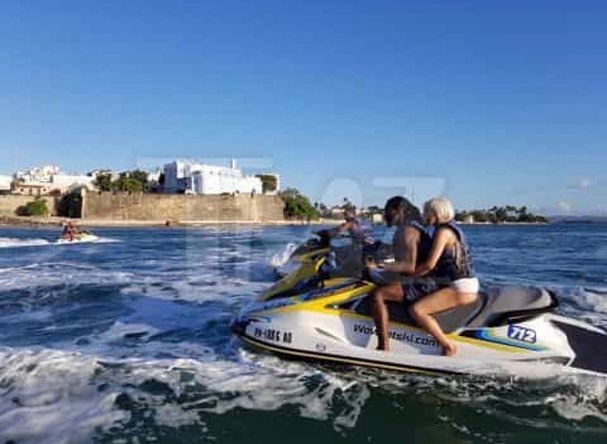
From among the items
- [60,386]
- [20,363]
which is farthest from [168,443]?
[20,363]

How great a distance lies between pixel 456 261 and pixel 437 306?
48 cm

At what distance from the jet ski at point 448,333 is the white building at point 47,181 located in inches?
4478

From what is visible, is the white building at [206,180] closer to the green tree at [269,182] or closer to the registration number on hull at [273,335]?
the green tree at [269,182]

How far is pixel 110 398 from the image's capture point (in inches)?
210

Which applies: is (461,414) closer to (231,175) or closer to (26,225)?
(26,225)

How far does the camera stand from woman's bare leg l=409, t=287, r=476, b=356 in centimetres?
541

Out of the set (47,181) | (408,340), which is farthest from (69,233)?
(47,181)

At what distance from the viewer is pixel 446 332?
5.51 m

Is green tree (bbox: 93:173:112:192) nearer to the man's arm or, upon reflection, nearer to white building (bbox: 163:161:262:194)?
white building (bbox: 163:161:262:194)

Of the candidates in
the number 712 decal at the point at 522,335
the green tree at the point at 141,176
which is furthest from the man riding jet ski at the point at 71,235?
the green tree at the point at 141,176

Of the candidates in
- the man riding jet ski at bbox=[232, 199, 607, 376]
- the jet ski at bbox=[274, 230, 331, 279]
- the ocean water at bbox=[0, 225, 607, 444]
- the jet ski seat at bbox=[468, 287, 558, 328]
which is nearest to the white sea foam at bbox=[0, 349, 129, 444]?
the ocean water at bbox=[0, 225, 607, 444]

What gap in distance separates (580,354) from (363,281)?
2.25 metres

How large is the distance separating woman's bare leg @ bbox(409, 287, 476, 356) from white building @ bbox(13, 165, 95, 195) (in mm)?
114639

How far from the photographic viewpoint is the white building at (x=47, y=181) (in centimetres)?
11479
